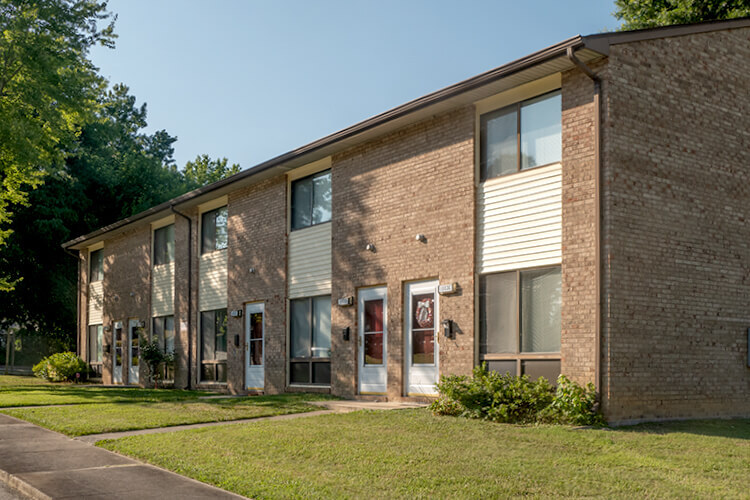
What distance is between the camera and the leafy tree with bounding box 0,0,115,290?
71.3ft

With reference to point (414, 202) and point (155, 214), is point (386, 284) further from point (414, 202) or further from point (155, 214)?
point (155, 214)

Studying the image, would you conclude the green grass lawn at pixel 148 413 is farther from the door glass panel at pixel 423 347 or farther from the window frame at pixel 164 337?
the window frame at pixel 164 337

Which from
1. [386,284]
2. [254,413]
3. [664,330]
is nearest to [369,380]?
[386,284]

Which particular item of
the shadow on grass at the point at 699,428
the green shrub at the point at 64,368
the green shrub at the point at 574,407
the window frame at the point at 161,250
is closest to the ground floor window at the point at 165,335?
the window frame at the point at 161,250

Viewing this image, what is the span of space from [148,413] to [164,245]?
41.7 ft

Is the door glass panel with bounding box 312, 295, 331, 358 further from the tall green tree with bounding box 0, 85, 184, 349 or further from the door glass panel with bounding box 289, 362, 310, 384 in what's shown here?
the tall green tree with bounding box 0, 85, 184, 349

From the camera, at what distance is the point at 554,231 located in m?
11.9

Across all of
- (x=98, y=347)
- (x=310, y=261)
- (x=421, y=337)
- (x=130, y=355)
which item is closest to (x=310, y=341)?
(x=310, y=261)

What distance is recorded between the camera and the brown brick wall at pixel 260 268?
731 inches

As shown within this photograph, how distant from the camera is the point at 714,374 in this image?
12008 millimetres

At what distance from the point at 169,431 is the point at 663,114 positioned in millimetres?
8782

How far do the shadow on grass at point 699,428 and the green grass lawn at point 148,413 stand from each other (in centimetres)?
565

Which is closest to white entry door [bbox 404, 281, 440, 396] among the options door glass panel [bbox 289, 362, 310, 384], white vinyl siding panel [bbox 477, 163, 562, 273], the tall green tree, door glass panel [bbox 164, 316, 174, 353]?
white vinyl siding panel [bbox 477, 163, 562, 273]

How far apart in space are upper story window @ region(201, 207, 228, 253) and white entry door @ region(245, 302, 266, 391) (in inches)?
104
